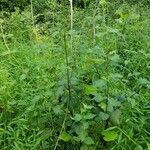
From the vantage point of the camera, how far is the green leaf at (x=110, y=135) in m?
3.30

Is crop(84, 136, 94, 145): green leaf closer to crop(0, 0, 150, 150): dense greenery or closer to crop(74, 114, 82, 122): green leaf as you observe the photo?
crop(0, 0, 150, 150): dense greenery

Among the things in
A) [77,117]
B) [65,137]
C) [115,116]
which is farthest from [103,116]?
[65,137]

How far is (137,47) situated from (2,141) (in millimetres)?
2151

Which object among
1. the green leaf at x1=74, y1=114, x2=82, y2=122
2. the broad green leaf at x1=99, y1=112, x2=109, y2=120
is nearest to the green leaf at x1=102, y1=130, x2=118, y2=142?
the broad green leaf at x1=99, y1=112, x2=109, y2=120

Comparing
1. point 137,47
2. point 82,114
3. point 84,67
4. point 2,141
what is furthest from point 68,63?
point 137,47

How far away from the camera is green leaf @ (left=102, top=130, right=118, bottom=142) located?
3.30 meters

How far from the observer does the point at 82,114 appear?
3285 millimetres

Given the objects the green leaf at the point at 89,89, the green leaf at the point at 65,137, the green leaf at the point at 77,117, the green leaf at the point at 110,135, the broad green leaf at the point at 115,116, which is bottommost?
the green leaf at the point at 65,137

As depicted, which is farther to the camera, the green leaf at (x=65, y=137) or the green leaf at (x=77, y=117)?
the green leaf at (x=65, y=137)

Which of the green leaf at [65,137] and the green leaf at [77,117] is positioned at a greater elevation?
the green leaf at [77,117]

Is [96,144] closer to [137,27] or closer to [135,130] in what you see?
[135,130]

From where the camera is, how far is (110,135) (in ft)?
10.9

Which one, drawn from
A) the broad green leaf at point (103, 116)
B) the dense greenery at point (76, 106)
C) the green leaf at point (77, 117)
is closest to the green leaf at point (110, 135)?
the dense greenery at point (76, 106)

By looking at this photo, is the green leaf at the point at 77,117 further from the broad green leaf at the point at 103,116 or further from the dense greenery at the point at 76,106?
the broad green leaf at the point at 103,116
